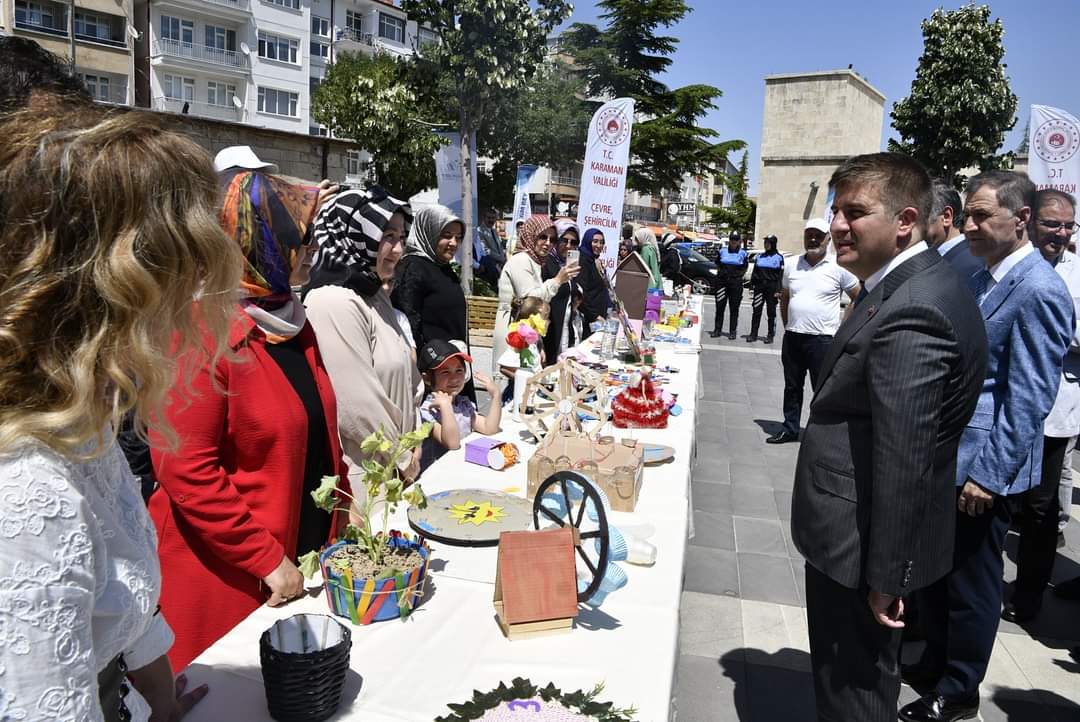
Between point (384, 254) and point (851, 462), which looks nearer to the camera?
point (851, 462)

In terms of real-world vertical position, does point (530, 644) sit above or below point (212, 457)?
below

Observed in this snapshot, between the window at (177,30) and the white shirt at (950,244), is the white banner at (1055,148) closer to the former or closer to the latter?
the white shirt at (950,244)

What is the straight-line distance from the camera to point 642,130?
2698cm

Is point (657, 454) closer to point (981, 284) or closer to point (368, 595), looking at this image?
point (981, 284)

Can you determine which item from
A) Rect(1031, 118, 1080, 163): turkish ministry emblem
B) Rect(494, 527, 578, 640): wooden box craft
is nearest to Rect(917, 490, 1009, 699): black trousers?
Rect(494, 527, 578, 640): wooden box craft

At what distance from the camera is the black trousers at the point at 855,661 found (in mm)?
1916

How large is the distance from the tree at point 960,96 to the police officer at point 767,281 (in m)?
14.0

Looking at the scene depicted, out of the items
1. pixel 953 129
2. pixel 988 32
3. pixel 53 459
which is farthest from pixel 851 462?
pixel 988 32

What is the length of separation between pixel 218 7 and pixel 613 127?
34.7 meters

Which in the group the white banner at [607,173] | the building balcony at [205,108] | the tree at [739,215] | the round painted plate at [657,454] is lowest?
the round painted plate at [657,454]

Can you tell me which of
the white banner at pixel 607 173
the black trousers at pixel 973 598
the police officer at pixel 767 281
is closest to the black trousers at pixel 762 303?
the police officer at pixel 767 281

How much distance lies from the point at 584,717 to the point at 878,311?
1.19 meters

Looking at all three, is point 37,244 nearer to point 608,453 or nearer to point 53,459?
point 53,459

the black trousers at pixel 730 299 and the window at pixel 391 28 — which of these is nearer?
the black trousers at pixel 730 299
